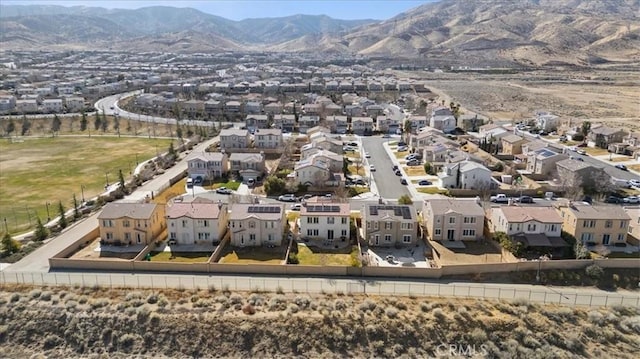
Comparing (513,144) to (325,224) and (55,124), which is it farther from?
(55,124)

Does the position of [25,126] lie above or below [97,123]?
below

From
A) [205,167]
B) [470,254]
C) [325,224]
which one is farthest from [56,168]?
[470,254]

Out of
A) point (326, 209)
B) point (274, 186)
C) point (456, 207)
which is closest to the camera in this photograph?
point (326, 209)

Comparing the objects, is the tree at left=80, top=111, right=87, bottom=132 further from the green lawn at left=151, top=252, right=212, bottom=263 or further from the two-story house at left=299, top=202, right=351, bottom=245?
the two-story house at left=299, top=202, right=351, bottom=245

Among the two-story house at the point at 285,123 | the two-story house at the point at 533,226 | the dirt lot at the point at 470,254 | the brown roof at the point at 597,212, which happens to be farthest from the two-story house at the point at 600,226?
the two-story house at the point at 285,123

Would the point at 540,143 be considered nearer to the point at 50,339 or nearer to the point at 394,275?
the point at 394,275

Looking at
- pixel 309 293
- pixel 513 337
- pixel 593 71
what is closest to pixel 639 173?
pixel 513 337

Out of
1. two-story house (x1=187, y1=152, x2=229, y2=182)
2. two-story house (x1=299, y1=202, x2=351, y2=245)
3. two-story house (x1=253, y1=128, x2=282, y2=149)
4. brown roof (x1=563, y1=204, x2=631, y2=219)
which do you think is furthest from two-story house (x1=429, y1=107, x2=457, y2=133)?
two-story house (x1=299, y1=202, x2=351, y2=245)
